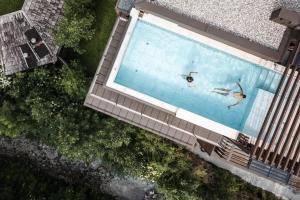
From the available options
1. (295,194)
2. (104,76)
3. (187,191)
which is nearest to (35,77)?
(104,76)

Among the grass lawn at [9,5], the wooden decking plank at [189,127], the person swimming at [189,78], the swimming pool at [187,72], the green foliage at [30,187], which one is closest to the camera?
the person swimming at [189,78]

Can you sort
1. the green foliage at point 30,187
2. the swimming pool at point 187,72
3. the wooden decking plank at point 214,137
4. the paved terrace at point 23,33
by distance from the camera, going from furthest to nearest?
the paved terrace at point 23,33 → the green foliage at point 30,187 → the wooden decking plank at point 214,137 → the swimming pool at point 187,72

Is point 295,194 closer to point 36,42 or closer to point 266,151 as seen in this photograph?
point 266,151

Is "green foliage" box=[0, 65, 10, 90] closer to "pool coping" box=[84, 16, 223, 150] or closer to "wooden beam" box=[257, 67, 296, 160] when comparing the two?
"pool coping" box=[84, 16, 223, 150]

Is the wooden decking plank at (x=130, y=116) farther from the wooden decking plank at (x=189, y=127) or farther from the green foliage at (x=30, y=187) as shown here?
the green foliage at (x=30, y=187)

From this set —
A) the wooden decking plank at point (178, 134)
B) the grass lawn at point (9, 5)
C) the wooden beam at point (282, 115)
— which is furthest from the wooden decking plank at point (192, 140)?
the grass lawn at point (9, 5)

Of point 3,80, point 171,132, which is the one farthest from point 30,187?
point 171,132

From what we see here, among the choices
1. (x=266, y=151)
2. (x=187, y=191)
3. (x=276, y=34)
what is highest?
(x=276, y=34)
